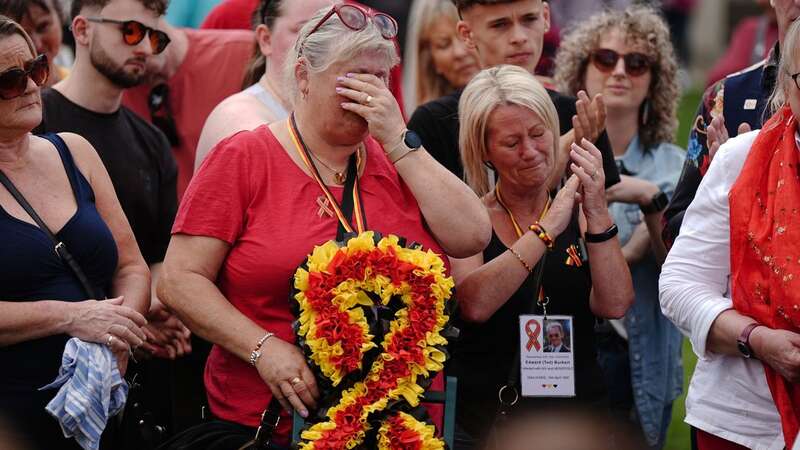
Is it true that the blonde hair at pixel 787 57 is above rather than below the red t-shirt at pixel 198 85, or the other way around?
above

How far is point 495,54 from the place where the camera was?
505 centimetres

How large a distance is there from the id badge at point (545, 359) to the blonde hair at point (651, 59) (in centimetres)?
171

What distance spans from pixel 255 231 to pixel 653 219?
2194 millimetres

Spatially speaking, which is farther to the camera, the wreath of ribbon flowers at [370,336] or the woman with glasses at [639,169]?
the woman with glasses at [639,169]

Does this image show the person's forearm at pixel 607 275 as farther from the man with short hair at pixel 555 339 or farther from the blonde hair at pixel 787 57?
the blonde hair at pixel 787 57

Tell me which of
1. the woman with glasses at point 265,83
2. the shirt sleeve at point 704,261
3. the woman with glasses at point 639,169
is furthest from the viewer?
the woman with glasses at point 639,169

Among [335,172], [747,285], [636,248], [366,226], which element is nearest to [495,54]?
[636,248]

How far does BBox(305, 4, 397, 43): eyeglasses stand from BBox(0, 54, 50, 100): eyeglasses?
0.85 m

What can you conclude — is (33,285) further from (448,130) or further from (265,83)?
(448,130)

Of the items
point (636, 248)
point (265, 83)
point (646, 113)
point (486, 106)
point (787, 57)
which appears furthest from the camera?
point (646, 113)

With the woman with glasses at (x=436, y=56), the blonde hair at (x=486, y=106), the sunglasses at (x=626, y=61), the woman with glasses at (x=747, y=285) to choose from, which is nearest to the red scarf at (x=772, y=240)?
the woman with glasses at (x=747, y=285)

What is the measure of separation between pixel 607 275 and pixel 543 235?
0.30 m

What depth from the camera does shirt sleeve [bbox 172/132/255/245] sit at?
3.56 m

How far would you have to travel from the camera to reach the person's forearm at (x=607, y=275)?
165 inches
